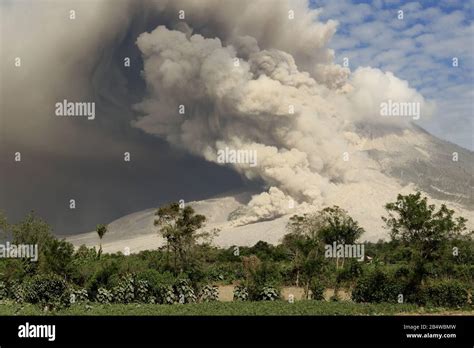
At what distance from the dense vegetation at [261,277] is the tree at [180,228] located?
0.06 m

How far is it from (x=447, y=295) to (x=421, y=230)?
9.69ft

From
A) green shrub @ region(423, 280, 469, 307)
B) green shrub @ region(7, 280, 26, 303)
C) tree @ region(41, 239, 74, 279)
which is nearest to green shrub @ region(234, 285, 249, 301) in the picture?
green shrub @ region(423, 280, 469, 307)

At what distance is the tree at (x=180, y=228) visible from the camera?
31.6 metres

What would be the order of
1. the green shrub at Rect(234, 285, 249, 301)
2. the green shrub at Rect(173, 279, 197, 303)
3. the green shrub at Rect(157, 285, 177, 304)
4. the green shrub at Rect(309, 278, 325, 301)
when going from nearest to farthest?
the green shrub at Rect(234, 285, 249, 301) → the green shrub at Rect(157, 285, 177, 304) → the green shrub at Rect(309, 278, 325, 301) → the green shrub at Rect(173, 279, 197, 303)

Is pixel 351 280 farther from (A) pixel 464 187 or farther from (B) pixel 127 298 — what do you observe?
(A) pixel 464 187

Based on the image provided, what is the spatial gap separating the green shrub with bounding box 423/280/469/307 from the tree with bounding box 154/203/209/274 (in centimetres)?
1354

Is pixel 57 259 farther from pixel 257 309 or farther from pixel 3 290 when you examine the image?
pixel 257 309

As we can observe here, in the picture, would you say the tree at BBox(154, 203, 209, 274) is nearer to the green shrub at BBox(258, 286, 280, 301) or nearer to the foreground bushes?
the green shrub at BBox(258, 286, 280, 301)

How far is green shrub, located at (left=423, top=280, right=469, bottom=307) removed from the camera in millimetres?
22828

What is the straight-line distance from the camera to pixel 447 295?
22.9 metres

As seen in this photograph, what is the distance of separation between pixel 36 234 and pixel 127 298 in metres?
14.4

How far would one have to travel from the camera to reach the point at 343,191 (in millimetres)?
112125
